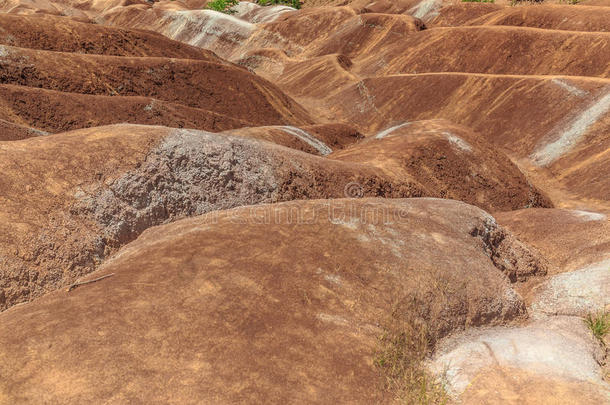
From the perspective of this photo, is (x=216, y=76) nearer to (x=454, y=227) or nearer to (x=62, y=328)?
(x=454, y=227)

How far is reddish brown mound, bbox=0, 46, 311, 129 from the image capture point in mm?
29156

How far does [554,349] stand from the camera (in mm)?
7625

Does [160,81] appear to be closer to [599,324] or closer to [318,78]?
[318,78]

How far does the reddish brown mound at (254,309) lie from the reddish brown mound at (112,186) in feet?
4.63

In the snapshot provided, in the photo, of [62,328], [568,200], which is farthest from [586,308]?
[568,200]

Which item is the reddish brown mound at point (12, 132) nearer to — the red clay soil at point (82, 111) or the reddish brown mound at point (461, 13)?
the red clay soil at point (82, 111)

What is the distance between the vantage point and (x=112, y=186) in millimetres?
11867

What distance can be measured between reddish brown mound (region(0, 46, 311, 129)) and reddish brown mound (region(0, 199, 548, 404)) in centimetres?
2577

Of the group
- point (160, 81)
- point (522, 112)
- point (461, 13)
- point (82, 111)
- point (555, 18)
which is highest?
point (461, 13)

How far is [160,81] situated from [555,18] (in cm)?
5094

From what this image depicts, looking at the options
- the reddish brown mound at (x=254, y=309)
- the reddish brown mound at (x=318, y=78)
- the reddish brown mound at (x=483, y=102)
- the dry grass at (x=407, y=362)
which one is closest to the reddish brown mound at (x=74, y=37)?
the reddish brown mound at (x=318, y=78)

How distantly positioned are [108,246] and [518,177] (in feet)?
73.6

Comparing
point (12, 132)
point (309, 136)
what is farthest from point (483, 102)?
point (12, 132)

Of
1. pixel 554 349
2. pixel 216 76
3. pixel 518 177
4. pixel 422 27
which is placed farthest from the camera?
pixel 422 27
